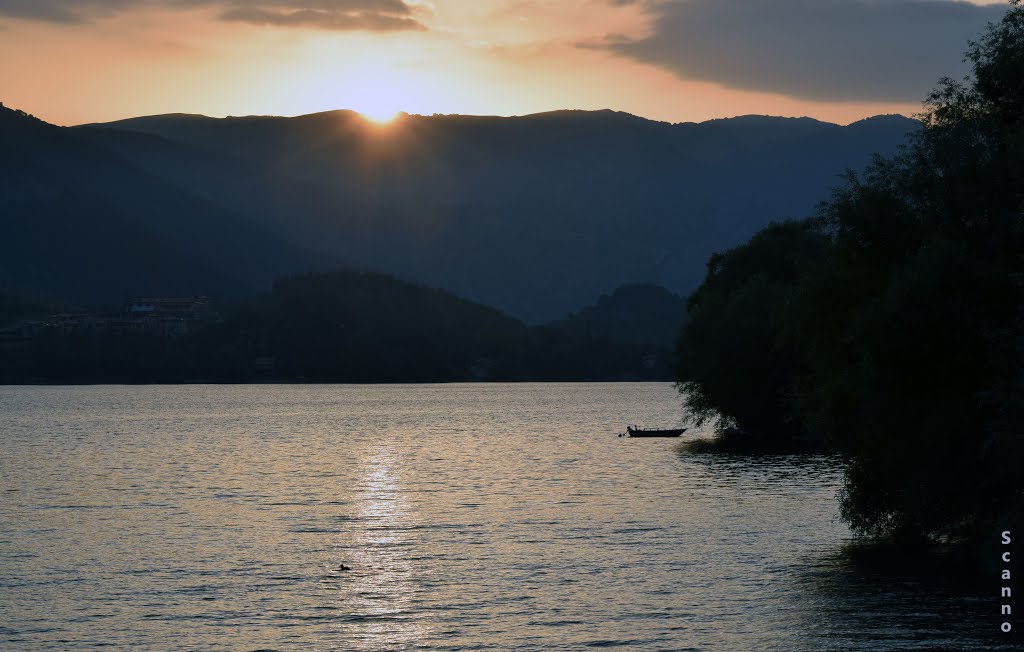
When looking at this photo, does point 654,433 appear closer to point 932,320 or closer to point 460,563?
point 460,563

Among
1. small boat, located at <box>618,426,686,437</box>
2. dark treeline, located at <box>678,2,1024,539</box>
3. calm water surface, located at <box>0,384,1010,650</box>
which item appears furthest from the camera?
small boat, located at <box>618,426,686,437</box>

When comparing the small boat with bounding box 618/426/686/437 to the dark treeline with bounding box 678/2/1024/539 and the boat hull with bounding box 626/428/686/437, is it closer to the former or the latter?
the boat hull with bounding box 626/428/686/437

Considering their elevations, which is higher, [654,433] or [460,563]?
[460,563]

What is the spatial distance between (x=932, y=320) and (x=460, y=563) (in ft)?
79.6

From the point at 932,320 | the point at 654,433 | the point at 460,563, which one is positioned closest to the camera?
the point at 932,320

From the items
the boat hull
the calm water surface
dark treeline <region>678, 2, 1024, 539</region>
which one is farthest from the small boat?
dark treeline <region>678, 2, 1024, 539</region>

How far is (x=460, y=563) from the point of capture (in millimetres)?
57312

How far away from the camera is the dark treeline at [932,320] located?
46.0 m

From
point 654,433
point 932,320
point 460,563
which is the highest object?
point 932,320

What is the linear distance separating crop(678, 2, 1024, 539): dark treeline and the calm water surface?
4.13 meters

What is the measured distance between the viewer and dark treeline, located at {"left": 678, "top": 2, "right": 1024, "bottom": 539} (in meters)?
46.0

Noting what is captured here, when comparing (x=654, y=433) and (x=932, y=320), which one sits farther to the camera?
(x=654, y=433)

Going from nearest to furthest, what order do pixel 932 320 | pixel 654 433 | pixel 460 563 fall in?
pixel 932 320, pixel 460 563, pixel 654 433

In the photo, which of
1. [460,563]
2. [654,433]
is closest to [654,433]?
[654,433]
